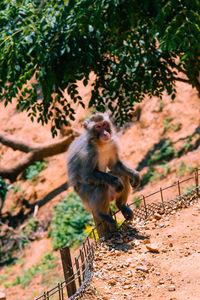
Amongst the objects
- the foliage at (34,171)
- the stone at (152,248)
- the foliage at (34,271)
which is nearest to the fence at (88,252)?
the stone at (152,248)

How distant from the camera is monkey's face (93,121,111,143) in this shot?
450 centimetres

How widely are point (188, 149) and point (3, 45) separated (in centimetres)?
597

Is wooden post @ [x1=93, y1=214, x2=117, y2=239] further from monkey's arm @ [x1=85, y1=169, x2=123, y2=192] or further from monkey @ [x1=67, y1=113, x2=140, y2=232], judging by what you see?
monkey's arm @ [x1=85, y1=169, x2=123, y2=192]

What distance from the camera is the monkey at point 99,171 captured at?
4.39 m

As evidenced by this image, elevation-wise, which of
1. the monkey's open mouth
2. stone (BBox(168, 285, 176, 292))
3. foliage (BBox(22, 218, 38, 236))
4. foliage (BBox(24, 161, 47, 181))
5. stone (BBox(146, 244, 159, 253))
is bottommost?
foliage (BBox(22, 218, 38, 236))

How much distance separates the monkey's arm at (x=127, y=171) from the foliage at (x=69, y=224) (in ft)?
14.3

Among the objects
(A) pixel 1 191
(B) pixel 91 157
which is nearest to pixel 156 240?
(B) pixel 91 157

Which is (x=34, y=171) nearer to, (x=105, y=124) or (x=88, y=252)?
(x=105, y=124)

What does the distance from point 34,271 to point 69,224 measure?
1.47 meters

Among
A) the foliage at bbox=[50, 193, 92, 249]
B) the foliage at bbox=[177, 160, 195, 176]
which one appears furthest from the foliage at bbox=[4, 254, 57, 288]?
the foliage at bbox=[177, 160, 195, 176]

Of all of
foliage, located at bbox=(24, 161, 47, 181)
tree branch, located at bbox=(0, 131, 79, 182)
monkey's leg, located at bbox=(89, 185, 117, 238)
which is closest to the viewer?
monkey's leg, located at bbox=(89, 185, 117, 238)

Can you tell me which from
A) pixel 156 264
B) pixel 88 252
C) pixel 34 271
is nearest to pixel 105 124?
pixel 88 252

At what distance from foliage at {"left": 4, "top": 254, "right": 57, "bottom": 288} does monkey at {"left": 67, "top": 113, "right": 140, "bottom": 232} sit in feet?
14.4

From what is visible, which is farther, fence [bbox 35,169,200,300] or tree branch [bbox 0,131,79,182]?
tree branch [bbox 0,131,79,182]
